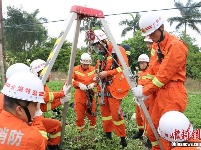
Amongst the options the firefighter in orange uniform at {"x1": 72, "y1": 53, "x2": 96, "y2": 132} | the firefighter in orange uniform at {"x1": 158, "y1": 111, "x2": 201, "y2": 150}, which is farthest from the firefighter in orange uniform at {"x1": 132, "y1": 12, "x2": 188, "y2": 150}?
the firefighter in orange uniform at {"x1": 72, "y1": 53, "x2": 96, "y2": 132}

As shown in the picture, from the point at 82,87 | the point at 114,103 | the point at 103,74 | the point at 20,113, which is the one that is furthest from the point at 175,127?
Answer: the point at 82,87

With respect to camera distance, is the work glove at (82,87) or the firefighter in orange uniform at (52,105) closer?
the firefighter in orange uniform at (52,105)

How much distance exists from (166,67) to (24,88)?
212 cm

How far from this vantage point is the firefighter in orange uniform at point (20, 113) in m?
2.44

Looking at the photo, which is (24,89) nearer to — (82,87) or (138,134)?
(82,87)

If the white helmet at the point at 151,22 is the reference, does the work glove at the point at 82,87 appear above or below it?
below

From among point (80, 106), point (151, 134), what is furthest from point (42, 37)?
point (151, 134)

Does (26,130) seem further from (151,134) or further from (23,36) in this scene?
(23,36)

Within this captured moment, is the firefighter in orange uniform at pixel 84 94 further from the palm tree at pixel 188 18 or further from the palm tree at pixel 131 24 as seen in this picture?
the palm tree at pixel 188 18

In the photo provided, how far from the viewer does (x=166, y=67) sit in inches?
158

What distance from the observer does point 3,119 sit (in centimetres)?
251

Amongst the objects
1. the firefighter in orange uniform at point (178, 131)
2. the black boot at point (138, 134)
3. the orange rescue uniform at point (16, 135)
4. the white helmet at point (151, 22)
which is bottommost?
the black boot at point (138, 134)

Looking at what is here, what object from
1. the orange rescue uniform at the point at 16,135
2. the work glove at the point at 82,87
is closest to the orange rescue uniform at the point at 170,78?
the orange rescue uniform at the point at 16,135

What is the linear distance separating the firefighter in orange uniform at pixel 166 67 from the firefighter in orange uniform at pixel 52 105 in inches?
51.5
